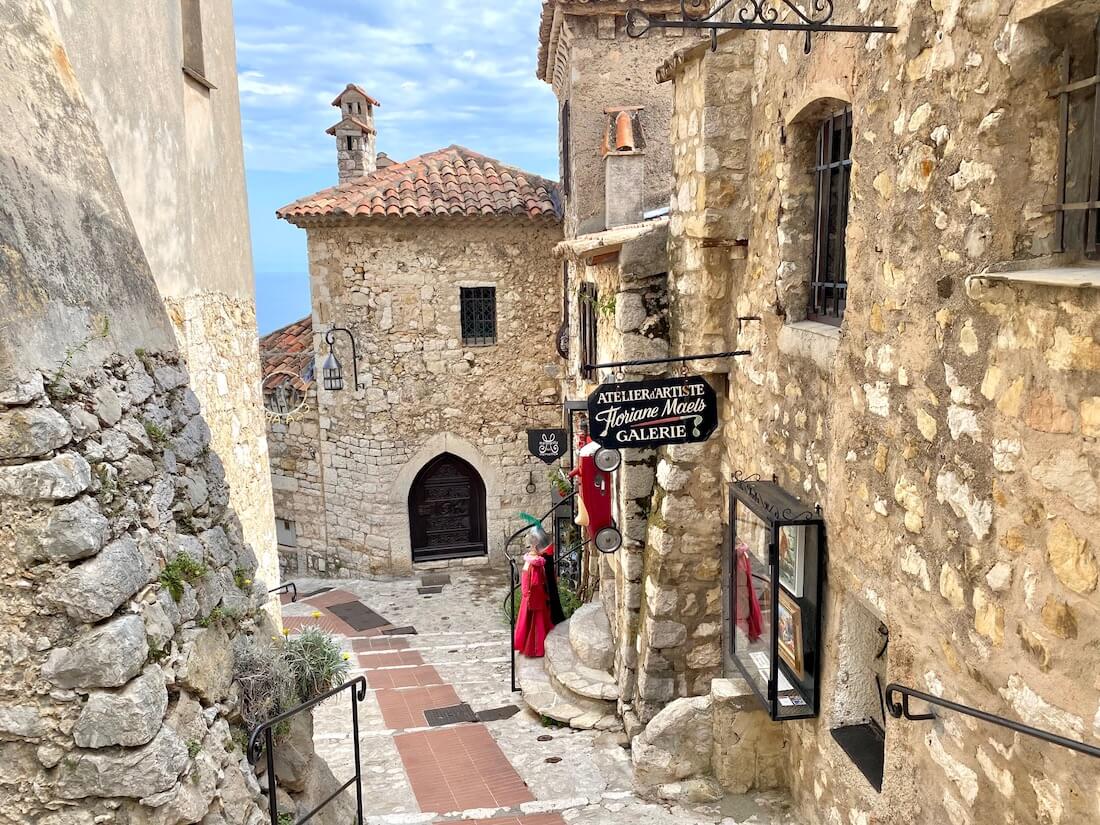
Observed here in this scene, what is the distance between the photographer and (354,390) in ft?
47.6

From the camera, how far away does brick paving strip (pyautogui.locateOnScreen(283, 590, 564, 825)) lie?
6.95m

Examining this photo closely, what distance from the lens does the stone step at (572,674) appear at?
845 cm

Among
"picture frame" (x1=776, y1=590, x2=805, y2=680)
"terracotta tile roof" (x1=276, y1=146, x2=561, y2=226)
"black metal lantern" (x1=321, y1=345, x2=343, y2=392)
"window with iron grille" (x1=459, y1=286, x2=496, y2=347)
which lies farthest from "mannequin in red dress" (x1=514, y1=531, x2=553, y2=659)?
"terracotta tile roof" (x1=276, y1=146, x2=561, y2=226)

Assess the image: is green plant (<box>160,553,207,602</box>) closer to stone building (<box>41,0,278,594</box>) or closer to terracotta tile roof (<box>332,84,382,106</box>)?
stone building (<box>41,0,278,594</box>)

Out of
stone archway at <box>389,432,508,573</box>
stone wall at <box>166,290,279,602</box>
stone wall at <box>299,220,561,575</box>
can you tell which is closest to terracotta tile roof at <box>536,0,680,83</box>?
stone wall at <box>299,220,561,575</box>

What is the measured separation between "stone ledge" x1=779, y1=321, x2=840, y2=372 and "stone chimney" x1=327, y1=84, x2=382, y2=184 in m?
13.0

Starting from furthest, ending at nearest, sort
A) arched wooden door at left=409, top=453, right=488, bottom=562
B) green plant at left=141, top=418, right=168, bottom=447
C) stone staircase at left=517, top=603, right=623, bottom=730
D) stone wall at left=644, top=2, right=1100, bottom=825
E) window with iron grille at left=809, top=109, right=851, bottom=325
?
arched wooden door at left=409, top=453, right=488, bottom=562 < stone staircase at left=517, top=603, right=623, bottom=730 < window with iron grille at left=809, top=109, right=851, bottom=325 < green plant at left=141, top=418, right=168, bottom=447 < stone wall at left=644, top=2, right=1100, bottom=825

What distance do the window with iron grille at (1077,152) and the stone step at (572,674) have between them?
6505 mm

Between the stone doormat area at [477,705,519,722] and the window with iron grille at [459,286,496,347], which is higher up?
the window with iron grille at [459,286,496,347]

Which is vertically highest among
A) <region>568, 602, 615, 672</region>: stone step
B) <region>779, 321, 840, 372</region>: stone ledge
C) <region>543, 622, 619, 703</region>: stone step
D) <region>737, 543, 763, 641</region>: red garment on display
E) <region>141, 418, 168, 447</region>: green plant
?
<region>779, 321, 840, 372</region>: stone ledge

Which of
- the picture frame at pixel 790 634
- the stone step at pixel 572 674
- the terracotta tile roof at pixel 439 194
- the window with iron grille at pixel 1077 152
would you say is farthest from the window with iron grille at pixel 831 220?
the terracotta tile roof at pixel 439 194

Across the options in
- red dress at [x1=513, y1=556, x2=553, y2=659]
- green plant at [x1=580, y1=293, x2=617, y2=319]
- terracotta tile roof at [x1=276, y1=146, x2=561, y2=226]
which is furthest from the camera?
terracotta tile roof at [x1=276, y1=146, x2=561, y2=226]

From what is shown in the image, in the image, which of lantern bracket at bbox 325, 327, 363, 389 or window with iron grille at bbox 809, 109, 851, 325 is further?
lantern bracket at bbox 325, 327, 363, 389

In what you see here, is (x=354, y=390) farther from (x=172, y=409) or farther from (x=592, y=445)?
(x=172, y=409)
